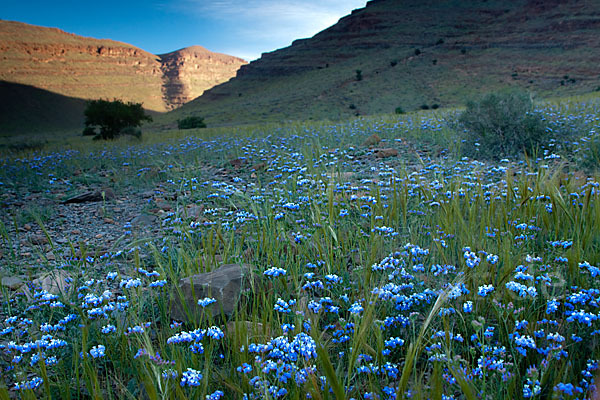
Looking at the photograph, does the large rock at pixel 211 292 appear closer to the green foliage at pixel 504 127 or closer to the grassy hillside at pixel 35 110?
the green foliage at pixel 504 127

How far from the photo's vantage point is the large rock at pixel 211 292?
80.4 inches

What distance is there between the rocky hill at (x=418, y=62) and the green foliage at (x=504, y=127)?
27.3 metres

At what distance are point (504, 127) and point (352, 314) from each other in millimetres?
6075

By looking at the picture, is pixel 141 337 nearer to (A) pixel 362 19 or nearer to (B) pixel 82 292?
(B) pixel 82 292

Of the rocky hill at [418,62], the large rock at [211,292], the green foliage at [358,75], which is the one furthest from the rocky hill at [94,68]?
the large rock at [211,292]

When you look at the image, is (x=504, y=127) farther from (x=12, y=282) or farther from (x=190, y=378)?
(x=12, y=282)

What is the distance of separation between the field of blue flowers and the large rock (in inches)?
2.0

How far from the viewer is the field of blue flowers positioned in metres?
1.42

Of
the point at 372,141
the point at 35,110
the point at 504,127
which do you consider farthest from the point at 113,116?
the point at 35,110

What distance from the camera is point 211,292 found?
2059 millimetres

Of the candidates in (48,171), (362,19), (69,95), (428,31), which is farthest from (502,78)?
(69,95)

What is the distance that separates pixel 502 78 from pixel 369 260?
47.5 meters

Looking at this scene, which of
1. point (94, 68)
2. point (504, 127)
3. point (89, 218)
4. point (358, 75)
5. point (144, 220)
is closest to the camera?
point (144, 220)

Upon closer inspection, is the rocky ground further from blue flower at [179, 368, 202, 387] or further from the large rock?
blue flower at [179, 368, 202, 387]
